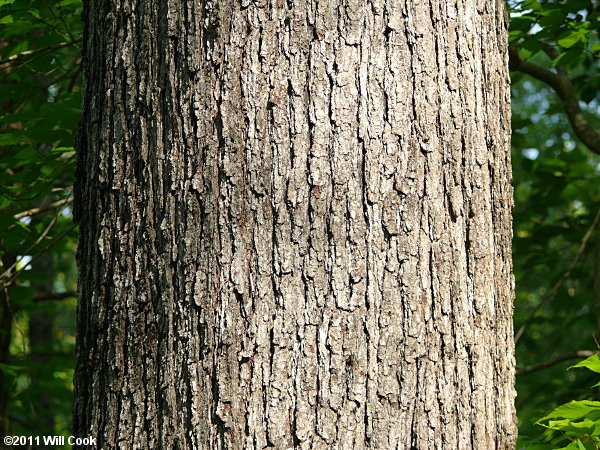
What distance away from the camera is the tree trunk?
1146 mm

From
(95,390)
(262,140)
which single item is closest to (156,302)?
(95,390)

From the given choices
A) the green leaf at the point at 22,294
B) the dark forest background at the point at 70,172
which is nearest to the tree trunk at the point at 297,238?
the dark forest background at the point at 70,172

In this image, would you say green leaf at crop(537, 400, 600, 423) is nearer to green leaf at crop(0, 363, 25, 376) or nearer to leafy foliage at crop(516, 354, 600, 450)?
leafy foliage at crop(516, 354, 600, 450)

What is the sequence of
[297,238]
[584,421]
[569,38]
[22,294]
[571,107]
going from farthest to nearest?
[571,107], [22,294], [569,38], [584,421], [297,238]

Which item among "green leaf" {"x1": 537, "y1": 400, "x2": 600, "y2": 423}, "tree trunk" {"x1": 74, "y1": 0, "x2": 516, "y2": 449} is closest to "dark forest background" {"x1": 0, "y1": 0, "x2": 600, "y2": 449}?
"green leaf" {"x1": 537, "y1": 400, "x2": 600, "y2": 423}

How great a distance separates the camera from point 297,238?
3.83 feet

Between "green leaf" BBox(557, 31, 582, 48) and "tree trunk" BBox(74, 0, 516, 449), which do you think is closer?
"tree trunk" BBox(74, 0, 516, 449)

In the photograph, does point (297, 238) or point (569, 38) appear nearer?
point (297, 238)

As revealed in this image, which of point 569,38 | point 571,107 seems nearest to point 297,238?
point 569,38

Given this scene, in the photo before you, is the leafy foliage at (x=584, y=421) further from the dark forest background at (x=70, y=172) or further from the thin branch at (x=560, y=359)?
the thin branch at (x=560, y=359)

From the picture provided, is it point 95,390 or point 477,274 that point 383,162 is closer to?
point 477,274

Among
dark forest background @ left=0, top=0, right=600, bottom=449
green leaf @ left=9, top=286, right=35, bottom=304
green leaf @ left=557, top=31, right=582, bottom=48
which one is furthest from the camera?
green leaf @ left=9, top=286, right=35, bottom=304

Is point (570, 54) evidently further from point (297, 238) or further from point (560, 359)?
point (297, 238)

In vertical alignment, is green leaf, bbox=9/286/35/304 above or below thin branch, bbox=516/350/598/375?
above
